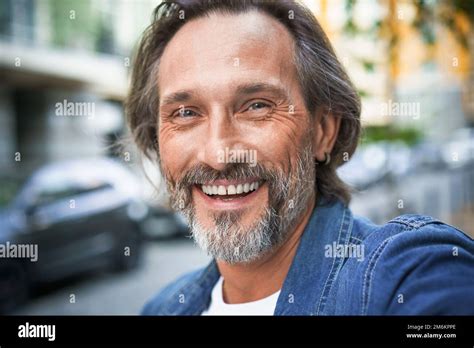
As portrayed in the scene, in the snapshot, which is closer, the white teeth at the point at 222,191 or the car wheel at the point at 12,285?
the white teeth at the point at 222,191

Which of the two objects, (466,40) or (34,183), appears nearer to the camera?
(466,40)

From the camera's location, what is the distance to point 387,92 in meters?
2.89

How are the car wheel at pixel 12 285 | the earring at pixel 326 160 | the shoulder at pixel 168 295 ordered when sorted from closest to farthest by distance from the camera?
1. the earring at pixel 326 160
2. the shoulder at pixel 168 295
3. the car wheel at pixel 12 285

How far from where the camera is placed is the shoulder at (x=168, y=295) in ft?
6.08

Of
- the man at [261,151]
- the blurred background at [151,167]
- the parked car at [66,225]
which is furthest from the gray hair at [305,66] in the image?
the parked car at [66,225]

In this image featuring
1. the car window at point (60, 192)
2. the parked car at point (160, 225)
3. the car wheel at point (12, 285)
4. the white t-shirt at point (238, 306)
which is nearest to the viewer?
the white t-shirt at point (238, 306)

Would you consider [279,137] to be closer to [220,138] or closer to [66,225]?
[220,138]

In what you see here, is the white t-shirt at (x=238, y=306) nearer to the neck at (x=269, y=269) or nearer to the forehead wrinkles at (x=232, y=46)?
the neck at (x=269, y=269)

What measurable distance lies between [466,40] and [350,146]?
125cm

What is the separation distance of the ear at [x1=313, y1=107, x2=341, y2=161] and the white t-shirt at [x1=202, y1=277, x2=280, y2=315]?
1.36 feet

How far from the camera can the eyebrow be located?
151cm

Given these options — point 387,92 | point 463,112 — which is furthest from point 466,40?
point 463,112

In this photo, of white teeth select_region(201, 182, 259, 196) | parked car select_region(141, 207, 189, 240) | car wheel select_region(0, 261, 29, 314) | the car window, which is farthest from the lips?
parked car select_region(141, 207, 189, 240)
